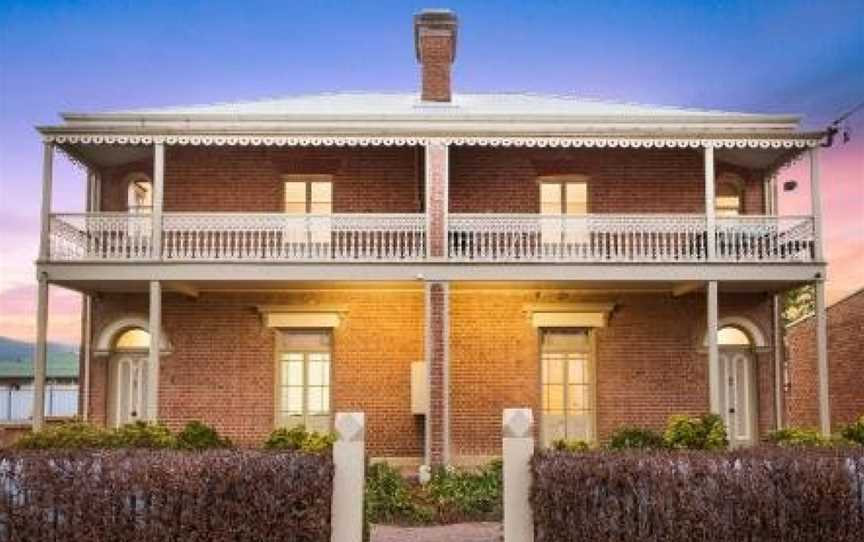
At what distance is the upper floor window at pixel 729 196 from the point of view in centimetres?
2041

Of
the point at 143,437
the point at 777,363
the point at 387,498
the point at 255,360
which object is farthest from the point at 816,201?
the point at 143,437

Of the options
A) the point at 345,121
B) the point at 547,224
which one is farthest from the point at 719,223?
the point at 345,121

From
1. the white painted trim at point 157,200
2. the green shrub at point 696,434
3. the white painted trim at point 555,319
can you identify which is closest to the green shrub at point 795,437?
the green shrub at point 696,434

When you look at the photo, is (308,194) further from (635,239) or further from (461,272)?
(635,239)

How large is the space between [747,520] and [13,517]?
5.99m

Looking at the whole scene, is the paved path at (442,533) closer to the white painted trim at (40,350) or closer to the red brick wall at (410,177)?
the white painted trim at (40,350)

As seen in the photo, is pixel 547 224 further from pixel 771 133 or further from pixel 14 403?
pixel 14 403

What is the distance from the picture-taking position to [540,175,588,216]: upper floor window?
2011 centimetres

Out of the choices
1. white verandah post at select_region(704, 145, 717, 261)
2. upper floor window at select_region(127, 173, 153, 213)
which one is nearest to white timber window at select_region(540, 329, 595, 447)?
white verandah post at select_region(704, 145, 717, 261)

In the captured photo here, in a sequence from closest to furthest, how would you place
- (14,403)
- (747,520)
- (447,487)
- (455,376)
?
1. (747,520)
2. (447,487)
3. (455,376)
4. (14,403)

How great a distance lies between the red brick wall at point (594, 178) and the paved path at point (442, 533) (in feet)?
27.2

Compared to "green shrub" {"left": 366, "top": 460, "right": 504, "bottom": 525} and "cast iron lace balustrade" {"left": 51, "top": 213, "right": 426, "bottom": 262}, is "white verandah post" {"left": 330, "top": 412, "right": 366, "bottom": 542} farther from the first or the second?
"cast iron lace balustrade" {"left": 51, "top": 213, "right": 426, "bottom": 262}

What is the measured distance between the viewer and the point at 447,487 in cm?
1492

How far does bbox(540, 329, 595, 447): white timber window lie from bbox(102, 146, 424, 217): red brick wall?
3.75 metres
